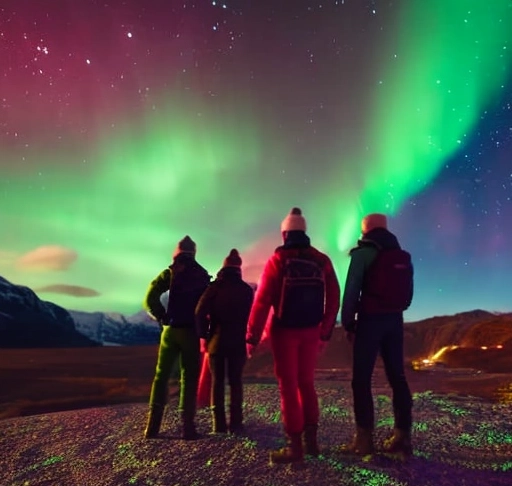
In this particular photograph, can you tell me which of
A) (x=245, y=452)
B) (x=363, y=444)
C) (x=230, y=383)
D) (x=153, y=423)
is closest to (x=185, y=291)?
(x=230, y=383)

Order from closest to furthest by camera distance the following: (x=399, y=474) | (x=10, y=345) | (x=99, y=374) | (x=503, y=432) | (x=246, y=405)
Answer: (x=399, y=474)
(x=503, y=432)
(x=246, y=405)
(x=99, y=374)
(x=10, y=345)

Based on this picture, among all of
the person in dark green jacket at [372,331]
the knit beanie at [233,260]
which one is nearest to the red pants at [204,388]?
the knit beanie at [233,260]

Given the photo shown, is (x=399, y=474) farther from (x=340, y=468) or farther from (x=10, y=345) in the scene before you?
(x=10, y=345)

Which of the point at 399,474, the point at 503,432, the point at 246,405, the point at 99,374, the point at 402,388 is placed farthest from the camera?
the point at 99,374

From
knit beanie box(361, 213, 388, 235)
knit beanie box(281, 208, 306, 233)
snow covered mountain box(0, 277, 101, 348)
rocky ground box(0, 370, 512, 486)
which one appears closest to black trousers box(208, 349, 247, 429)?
rocky ground box(0, 370, 512, 486)

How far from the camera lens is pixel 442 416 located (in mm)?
7297

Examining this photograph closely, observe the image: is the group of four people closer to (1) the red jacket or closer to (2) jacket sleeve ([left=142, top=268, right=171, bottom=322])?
(1) the red jacket

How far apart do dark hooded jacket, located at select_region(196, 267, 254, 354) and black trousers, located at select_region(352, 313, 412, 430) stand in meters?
1.64

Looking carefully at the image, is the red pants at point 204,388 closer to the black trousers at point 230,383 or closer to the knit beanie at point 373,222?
the black trousers at point 230,383

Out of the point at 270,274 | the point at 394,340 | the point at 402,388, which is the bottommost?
the point at 402,388

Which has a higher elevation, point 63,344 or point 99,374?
point 63,344

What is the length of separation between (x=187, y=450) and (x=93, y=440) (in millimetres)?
1642

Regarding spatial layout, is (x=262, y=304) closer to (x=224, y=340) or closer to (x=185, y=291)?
(x=224, y=340)

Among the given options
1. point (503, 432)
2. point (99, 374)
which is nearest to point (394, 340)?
point (503, 432)
